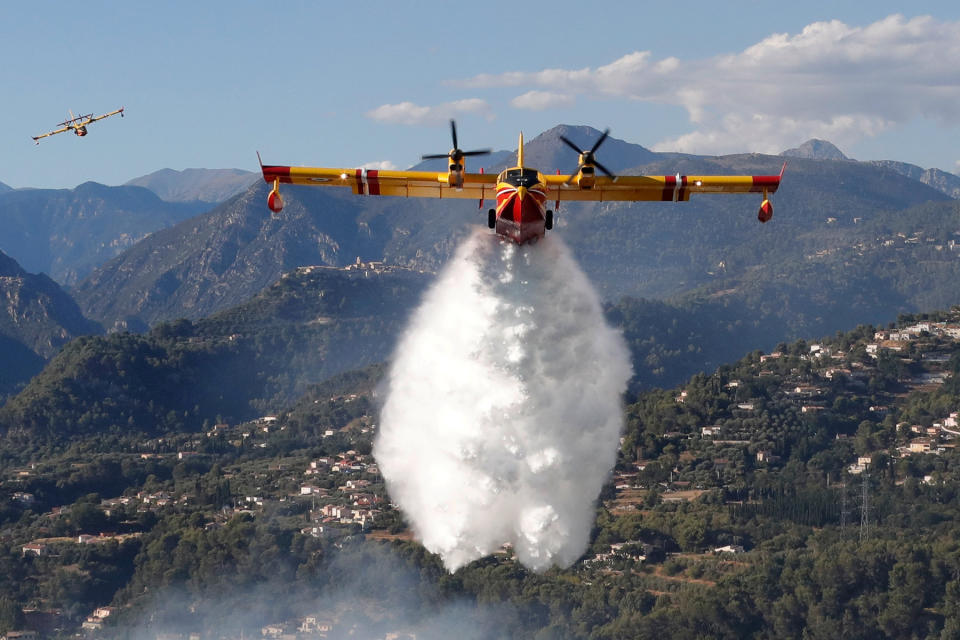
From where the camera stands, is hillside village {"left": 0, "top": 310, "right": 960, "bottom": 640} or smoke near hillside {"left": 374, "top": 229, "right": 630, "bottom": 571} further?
hillside village {"left": 0, "top": 310, "right": 960, "bottom": 640}

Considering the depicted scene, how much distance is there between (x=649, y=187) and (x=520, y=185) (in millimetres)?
10850

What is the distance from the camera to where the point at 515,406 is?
237 ft

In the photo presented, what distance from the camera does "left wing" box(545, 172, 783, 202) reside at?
223 ft

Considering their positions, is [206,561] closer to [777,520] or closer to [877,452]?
[777,520]

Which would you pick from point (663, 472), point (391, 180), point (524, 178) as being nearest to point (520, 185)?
point (524, 178)

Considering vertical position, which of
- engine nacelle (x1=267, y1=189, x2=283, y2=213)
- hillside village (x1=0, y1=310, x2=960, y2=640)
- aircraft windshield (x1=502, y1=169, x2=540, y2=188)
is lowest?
hillside village (x1=0, y1=310, x2=960, y2=640)

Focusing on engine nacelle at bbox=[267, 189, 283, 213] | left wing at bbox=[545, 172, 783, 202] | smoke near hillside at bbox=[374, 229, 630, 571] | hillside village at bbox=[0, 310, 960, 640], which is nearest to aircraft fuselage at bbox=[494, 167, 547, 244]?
left wing at bbox=[545, 172, 783, 202]

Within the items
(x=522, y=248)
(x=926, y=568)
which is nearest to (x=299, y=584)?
(x=926, y=568)

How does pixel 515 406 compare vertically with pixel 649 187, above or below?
below

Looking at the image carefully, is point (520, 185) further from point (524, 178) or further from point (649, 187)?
point (649, 187)

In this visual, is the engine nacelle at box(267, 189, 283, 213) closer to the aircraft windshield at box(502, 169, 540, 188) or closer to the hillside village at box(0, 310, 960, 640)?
the aircraft windshield at box(502, 169, 540, 188)

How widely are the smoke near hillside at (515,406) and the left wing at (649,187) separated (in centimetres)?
393

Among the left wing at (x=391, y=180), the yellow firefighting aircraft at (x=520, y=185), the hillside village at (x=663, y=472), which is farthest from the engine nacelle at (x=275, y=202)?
→ the hillside village at (x=663, y=472)

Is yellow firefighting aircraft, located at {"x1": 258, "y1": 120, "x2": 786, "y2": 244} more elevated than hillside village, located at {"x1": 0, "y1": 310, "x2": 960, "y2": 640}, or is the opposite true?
yellow firefighting aircraft, located at {"x1": 258, "y1": 120, "x2": 786, "y2": 244}
